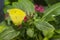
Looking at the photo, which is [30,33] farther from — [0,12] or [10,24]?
[0,12]

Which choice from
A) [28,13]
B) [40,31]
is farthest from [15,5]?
[40,31]

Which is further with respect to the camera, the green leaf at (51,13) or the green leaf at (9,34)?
the green leaf at (51,13)

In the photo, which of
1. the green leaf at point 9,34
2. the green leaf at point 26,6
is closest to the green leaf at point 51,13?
the green leaf at point 26,6

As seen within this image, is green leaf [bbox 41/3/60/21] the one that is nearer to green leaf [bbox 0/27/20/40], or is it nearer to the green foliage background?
the green foliage background

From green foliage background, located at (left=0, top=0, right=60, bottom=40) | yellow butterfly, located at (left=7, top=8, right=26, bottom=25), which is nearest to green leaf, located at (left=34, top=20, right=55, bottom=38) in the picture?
green foliage background, located at (left=0, top=0, right=60, bottom=40)

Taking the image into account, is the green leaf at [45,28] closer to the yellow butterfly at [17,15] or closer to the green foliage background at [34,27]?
the green foliage background at [34,27]

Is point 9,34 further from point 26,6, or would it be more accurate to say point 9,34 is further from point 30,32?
point 26,6
